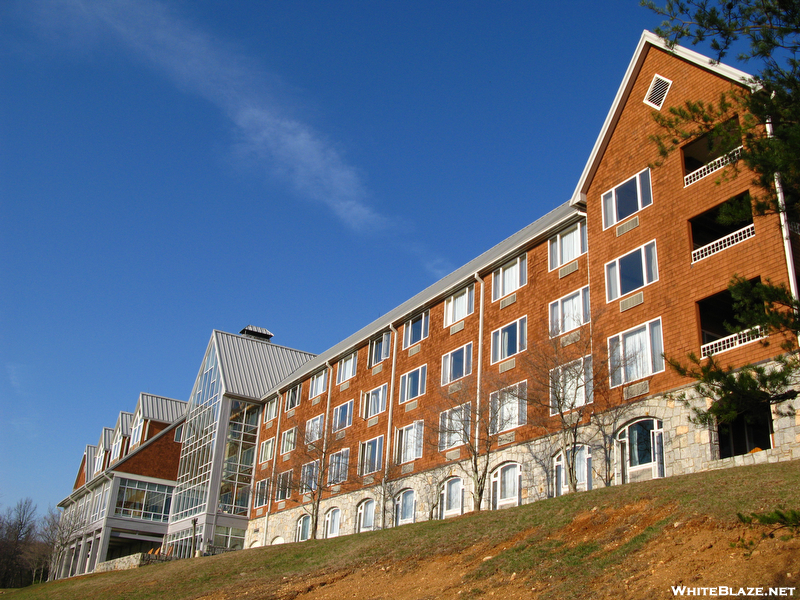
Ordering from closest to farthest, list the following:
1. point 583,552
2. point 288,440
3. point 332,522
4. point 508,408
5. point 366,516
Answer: point 583,552 → point 508,408 → point 366,516 → point 332,522 → point 288,440

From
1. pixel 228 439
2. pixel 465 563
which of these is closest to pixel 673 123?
Answer: pixel 465 563

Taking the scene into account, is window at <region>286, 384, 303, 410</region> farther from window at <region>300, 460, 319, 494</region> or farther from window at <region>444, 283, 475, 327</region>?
window at <region>444, 283, 475, 327</region>

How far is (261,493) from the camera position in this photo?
46.6 m

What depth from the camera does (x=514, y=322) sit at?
100ft

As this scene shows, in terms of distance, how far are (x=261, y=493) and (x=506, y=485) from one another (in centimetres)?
2260

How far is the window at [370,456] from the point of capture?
36.9 meters

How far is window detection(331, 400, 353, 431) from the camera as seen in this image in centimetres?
4050

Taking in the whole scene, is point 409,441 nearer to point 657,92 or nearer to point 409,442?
point 409,442

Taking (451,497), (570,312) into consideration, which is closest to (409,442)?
(451,497)

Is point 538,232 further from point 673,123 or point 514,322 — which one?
point 673,123

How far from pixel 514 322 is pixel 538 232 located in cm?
370

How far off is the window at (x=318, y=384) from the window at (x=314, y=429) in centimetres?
161

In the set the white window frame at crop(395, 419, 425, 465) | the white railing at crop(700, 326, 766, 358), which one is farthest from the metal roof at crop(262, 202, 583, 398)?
the white railing at crop(700, 326, 766, 358)

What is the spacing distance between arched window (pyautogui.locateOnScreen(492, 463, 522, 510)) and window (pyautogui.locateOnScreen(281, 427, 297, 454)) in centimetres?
1882
